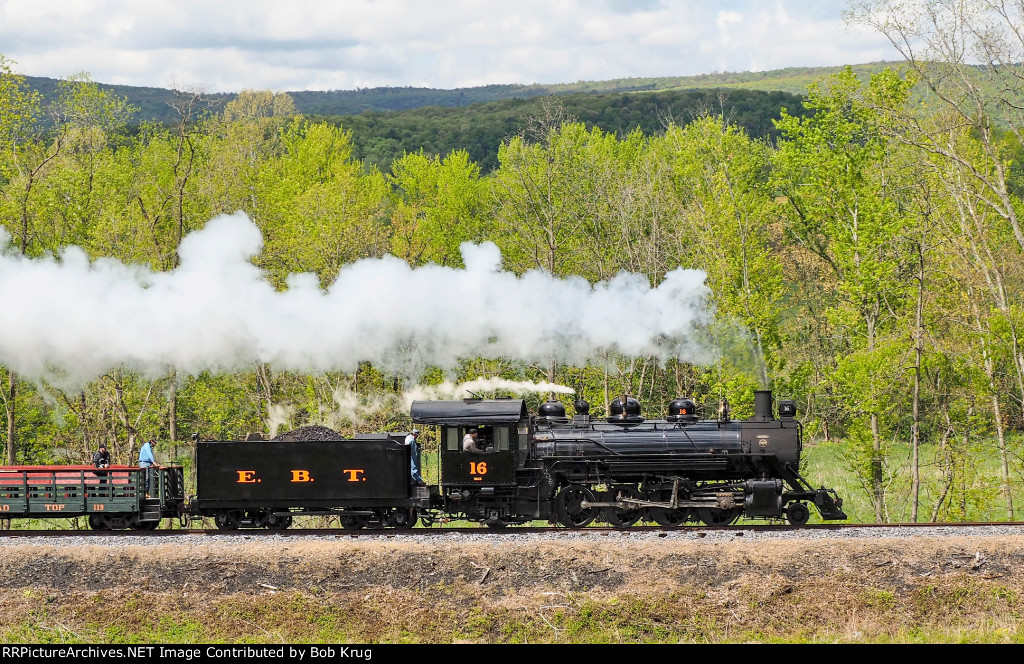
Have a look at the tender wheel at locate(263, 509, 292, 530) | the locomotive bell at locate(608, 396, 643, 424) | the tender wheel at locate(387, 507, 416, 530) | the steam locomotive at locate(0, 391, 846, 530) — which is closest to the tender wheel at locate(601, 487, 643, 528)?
the steam locomotive at locate(0, 391, 846, 530)

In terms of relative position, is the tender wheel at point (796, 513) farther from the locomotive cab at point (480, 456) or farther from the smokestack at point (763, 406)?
the locomotive cab at point (480, 456)

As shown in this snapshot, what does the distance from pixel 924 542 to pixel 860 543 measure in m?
1.26

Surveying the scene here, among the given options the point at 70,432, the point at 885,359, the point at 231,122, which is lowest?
the point at 70,432

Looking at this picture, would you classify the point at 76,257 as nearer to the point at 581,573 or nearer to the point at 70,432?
the point at 70,432

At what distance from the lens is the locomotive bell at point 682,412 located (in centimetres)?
2081

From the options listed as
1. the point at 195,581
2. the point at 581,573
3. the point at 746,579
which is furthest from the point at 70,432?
the point at 746,579

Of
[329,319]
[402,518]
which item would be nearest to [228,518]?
[402,518]

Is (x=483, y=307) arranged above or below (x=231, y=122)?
below

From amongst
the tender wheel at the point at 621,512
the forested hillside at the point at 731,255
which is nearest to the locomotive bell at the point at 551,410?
the tender wheel at the point at 621,512

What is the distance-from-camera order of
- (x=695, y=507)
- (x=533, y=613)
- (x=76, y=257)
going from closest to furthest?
(x=533, y=613), (x=695, y=507), (x=76, y=257)

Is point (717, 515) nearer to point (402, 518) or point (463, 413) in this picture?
point (463, 413)

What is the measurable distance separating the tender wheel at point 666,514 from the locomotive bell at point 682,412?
1519 mm

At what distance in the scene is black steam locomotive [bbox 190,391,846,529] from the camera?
2045cm

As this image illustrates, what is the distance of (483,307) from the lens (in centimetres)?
2625
